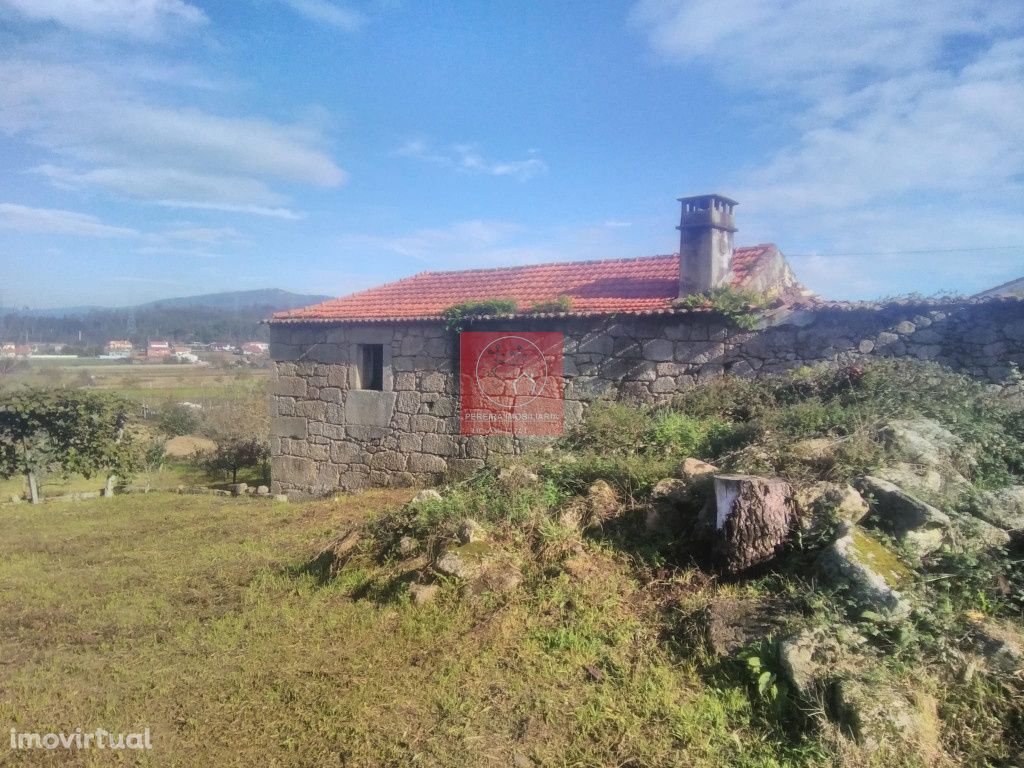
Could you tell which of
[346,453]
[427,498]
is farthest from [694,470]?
[346,453]

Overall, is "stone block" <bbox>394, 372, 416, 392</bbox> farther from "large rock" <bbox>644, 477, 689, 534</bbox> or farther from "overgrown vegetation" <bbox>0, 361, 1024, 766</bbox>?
"large rock" <bbox>644, 477, 689, 534</bbox>

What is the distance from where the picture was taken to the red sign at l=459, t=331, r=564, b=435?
8750 millimetres

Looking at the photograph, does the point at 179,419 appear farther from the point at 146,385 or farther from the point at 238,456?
the point at 146,385

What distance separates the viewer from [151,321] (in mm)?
46812

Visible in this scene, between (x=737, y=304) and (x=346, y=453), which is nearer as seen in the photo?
(x=737, y=304)

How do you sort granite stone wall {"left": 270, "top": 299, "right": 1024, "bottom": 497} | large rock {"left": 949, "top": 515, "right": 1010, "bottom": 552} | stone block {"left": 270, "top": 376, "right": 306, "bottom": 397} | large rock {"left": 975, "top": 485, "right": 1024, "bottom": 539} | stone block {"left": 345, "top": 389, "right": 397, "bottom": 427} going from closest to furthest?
large rock {"left": 949, "top": 515, "right": 1010, "bottom": 552} → large rock {"left": 975, "top": 485, "right": 1024, "bottom": 539} → granite stone wall {"left": 270, "top": 299, "right": 1024, "bottom": 497} → stone block {"left": 345, "top": 389, "right": 397, "bottom": 427} → stone block {"left": 270, "top": 376, "right": 306, "bottom": 397}

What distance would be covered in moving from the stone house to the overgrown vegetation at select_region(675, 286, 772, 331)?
110 mm

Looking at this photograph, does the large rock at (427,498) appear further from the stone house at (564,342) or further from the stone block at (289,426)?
the stone block at (289,426)

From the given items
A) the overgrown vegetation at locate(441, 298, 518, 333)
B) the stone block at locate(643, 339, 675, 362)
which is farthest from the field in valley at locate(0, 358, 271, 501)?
the stone block at locate(643, 339, 675, 362)

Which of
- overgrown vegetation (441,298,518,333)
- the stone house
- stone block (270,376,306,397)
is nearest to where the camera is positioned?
the stone house

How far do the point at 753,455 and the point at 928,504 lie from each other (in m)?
1.20

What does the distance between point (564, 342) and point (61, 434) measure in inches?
365

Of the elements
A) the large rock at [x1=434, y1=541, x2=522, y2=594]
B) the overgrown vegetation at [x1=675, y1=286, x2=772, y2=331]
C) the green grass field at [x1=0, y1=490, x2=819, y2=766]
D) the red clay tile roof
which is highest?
the red clay tile roof

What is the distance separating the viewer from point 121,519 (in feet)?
28.9
